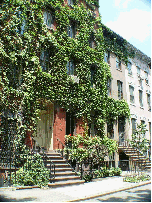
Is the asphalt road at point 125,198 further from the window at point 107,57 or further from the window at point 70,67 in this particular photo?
the window at point 107,57

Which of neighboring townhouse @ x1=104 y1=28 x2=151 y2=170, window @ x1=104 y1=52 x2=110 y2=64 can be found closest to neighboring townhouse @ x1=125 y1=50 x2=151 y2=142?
neighboring townhouse @ x1=104 y1=28 x2=151 y2=170

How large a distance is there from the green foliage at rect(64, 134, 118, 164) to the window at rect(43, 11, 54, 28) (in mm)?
8083

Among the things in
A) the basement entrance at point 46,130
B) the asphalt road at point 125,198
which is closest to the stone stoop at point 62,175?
the basement entrance at point 46,130

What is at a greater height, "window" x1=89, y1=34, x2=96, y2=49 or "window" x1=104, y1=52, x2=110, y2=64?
"window" x1=89, y1=34, x2=96, y2=49

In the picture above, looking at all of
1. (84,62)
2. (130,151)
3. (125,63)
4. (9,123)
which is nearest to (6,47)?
(9,123)

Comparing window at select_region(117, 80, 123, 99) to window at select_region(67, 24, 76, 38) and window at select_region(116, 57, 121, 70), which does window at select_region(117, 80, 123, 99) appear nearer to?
window at select_region(116, 57, 121, 70)

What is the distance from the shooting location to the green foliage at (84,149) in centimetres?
1288

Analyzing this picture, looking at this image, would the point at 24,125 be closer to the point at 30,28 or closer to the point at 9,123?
the point at 9,123

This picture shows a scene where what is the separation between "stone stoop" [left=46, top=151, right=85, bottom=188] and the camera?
1002 centimetres

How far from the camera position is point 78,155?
1286 cm

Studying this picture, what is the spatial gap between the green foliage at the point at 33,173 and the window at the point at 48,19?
31.4ft

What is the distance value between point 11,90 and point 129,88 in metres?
13.8

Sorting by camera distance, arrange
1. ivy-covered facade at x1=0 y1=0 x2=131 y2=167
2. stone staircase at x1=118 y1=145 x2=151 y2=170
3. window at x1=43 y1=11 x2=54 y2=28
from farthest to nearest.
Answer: stone staircase at x1=118 y1=145 x2=151 y2=170 → window at x1=43 y1=11 x2=54 y2=28 → ivy-covered facade at x1=0 y1=0 x2=131 y2=167

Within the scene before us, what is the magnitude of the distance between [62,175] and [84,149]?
9.14 feet
